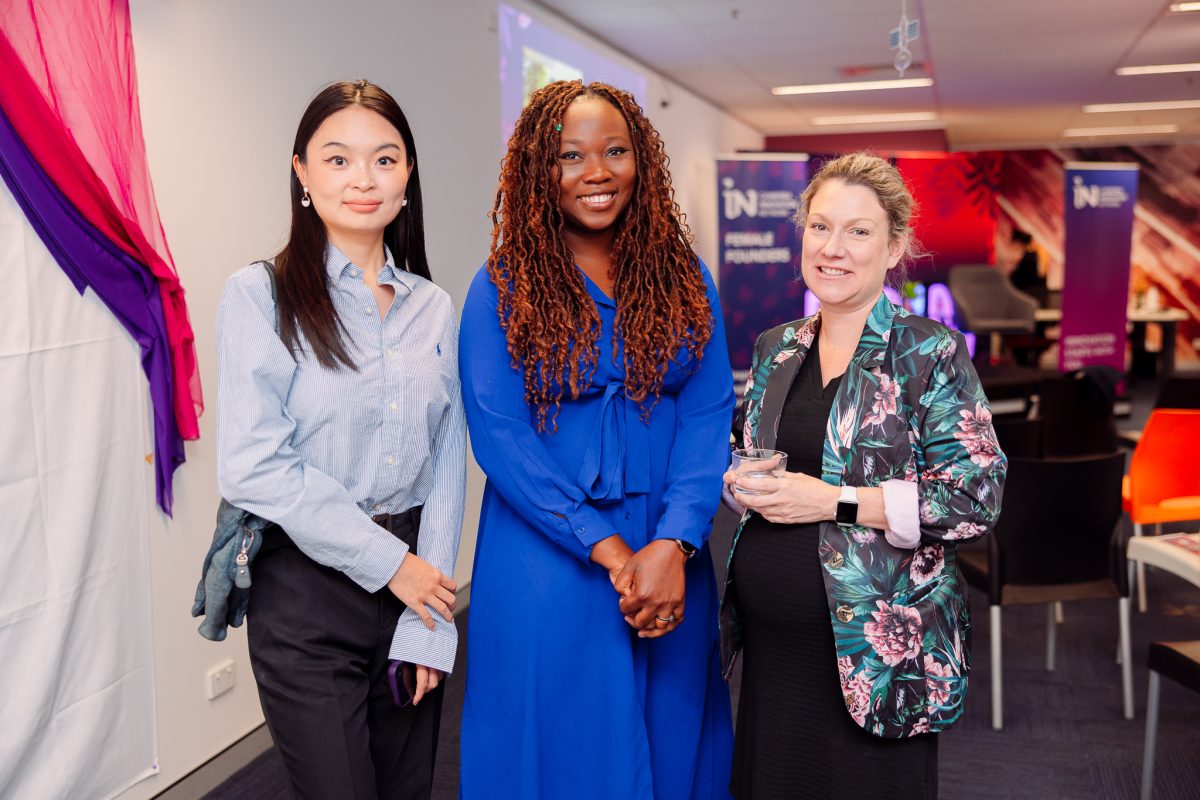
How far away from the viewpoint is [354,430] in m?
1.70

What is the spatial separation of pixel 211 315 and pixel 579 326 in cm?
178

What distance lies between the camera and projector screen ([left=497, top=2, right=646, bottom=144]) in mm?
5539

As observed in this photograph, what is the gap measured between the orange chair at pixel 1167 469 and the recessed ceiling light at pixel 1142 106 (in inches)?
334

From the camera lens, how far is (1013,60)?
8391 mm

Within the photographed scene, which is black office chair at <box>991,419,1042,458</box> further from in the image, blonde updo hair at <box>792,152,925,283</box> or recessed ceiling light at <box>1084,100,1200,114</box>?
recessed ceiling light at <box>1084,100,1200,114</box>

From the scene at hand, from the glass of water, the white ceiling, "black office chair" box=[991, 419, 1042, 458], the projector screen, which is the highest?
the white ceiling

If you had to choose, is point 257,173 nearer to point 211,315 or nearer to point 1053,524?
point 211,315

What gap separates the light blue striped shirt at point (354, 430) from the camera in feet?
5.31

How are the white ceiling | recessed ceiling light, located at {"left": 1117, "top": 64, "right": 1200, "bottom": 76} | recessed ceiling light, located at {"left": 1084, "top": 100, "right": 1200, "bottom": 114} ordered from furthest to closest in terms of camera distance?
recessed ceiling light, located at {"left": 1084, "top": 100, "right": 1200, "bottom": 114}, recessed ceiling light, located at {"left": 1117, "top": 64, "right": 1200, "bottom": 76}, the white ceiling

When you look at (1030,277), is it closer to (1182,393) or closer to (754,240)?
(754,240)

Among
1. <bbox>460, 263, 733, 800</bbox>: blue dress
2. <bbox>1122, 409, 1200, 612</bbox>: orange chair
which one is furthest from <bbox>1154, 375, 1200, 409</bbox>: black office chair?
<bbox>460, 263, 733, 800</bbox>: blue dress

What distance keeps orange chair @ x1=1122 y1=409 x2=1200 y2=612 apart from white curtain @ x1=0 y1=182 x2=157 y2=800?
3.63m

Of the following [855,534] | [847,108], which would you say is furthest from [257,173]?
[847,108]

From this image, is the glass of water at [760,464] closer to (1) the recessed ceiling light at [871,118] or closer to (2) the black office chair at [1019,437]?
(2) the black office chair at [1019,437]
